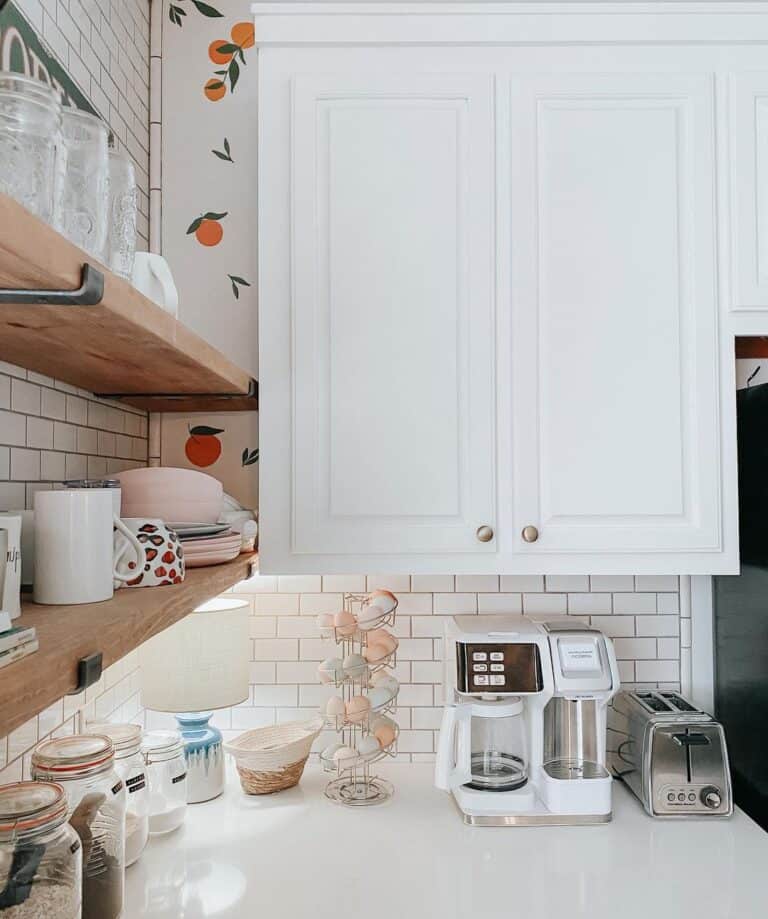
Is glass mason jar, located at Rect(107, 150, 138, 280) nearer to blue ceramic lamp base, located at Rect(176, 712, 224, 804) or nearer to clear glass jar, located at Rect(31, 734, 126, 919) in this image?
clear glass jar, located at Rect(31, 734, 126, 919)

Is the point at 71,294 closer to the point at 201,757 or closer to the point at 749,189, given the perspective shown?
the point at 201,757

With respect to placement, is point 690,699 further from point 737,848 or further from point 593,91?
point 593,91

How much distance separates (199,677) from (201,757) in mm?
165

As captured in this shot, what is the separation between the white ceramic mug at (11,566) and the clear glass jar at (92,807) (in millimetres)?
308

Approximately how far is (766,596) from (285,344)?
1039 mm

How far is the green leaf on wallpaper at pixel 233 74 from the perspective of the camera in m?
1.83

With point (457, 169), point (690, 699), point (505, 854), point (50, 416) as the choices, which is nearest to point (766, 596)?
point (690, 699)

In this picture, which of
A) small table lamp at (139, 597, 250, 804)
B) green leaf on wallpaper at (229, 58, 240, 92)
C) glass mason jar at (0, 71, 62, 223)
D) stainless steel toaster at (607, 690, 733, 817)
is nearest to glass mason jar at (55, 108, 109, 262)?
glass mason jar at (0, 71, 62, 223)

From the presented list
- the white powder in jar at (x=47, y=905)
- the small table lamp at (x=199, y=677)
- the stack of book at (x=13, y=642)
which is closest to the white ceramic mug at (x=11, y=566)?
the stack of book at (x=13, y=642)

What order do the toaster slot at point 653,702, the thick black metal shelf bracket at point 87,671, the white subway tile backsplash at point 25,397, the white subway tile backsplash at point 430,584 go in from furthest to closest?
the white subway tile backsplash at point 430,584, the toaster slot at point 653,702, the white subway tile backsplash at point 25,397, the thick black metal shelf bracket at point 87,671

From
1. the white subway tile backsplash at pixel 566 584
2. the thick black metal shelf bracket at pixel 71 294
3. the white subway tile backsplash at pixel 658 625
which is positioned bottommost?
the white subway tile backsplash at pixel 658 625

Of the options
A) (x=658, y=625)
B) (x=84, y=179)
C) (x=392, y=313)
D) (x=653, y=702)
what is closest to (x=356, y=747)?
(x=653, y=702)

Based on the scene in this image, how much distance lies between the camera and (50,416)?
1259 millimetres

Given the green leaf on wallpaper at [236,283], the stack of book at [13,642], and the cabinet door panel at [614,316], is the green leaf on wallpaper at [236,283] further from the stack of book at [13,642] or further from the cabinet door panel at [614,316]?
the stack of book at [13,642]
